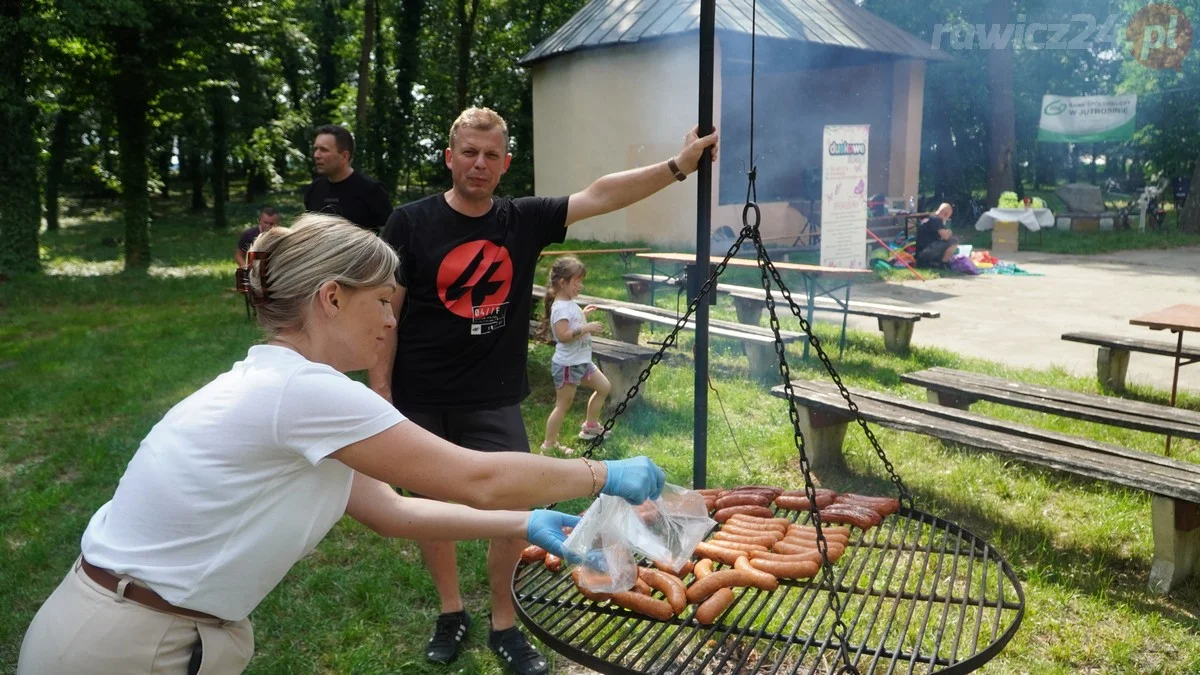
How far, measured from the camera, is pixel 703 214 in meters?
2.92

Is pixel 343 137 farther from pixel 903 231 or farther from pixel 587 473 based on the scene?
pixel 903 231

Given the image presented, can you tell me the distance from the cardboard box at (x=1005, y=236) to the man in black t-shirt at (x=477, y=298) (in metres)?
14.5

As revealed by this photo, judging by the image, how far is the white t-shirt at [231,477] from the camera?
63.5 inches

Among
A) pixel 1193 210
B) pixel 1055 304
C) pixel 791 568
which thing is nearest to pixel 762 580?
pixel 791 568

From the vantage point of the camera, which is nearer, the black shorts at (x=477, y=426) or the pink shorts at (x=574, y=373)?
the black shorts at (x=477, y=426)

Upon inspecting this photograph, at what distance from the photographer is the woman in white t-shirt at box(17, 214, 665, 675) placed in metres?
1.62

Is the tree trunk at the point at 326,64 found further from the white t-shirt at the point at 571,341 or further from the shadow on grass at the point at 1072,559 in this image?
the shadow on grass at the point at 1072,559

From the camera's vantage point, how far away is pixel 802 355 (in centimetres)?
774

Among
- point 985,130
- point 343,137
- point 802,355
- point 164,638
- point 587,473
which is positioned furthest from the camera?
point 985,130

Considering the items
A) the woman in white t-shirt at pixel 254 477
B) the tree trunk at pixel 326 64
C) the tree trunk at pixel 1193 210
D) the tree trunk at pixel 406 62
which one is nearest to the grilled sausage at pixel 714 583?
the woman in white t-shirt at pixel 254 477

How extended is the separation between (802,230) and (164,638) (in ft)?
47.7

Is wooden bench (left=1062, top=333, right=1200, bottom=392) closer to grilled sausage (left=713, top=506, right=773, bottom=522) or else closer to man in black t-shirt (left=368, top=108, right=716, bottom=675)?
grilled sausage (left=713, top=506, right=773, bottom=522)

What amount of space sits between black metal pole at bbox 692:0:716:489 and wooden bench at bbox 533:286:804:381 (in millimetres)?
3219

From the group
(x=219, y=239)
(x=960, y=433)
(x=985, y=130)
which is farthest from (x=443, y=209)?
(x=985, y=130)
